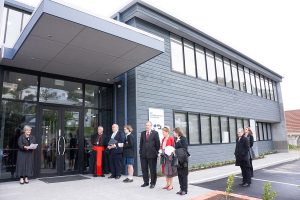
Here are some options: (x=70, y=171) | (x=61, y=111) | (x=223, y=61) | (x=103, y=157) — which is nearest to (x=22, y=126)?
(x=61, y=111)

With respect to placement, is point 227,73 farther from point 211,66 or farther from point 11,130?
point 11,130

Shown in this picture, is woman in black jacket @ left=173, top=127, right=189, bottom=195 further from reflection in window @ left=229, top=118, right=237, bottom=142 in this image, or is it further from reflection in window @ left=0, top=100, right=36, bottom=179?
reflection in window @ left=229, top=118, right=237, bottom=142

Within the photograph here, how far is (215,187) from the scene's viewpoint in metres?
7.04

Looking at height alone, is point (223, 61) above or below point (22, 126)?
above

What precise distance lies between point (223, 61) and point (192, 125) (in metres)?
5.22

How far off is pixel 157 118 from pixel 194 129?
267cm

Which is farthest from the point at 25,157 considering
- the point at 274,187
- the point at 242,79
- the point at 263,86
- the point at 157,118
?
the point at 263,86

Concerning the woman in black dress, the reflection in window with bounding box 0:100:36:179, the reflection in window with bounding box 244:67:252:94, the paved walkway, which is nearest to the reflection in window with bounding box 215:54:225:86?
the reflection in window with bounding box 244:67:252:94

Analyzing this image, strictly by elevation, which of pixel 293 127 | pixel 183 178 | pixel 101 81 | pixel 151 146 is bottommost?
pixel 183 178

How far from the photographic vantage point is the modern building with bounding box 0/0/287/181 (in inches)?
247

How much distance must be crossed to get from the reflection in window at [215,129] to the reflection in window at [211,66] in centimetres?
205

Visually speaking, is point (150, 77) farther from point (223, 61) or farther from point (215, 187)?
point (223, 61)

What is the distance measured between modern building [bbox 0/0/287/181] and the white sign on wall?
4 cm

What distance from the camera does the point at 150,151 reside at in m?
6.64
